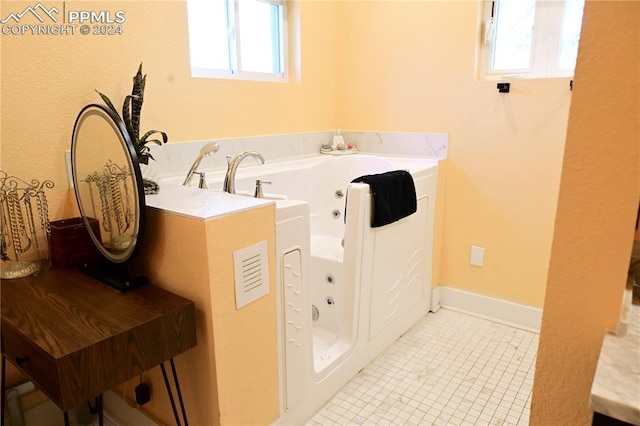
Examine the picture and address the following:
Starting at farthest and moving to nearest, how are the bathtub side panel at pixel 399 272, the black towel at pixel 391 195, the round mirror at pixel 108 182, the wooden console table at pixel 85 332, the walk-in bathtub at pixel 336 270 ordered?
1. the bathtub side panel at pixel 399 272
2. the black towel at pixel 391 195
3. the walk-in bathtub at pixel 336 270
4. the round mirror at pixel 108 182
5. the wooden console table at pixel 85 332

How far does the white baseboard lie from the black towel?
2.73 ft

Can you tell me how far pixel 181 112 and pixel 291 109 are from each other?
0.81 meters

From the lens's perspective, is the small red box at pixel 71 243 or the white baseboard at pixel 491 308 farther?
the white baseboard at pixel 491 308

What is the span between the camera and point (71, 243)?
145 cm

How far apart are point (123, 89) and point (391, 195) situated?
124 centimetres

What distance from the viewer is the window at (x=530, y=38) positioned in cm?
213

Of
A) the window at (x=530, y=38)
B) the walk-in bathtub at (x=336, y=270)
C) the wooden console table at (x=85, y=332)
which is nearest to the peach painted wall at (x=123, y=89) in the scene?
the walk-in bathtub at (x=336, y=270)

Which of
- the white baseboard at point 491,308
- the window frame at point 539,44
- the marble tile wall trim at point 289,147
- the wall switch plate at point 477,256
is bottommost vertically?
the white baseboard at point 491,308

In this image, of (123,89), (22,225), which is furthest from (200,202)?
(123,89)

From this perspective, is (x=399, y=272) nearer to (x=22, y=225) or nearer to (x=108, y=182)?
(x=108, y=182)

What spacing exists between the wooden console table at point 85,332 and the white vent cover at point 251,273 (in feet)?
0.51

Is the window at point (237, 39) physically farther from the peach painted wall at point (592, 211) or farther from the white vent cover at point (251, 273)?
the peach painted wall at point (592, 211)

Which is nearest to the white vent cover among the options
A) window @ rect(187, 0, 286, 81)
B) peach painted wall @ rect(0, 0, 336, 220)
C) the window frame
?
peach painted wall @ rect(0, 0, 336, 220)

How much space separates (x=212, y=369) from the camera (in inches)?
49.2
